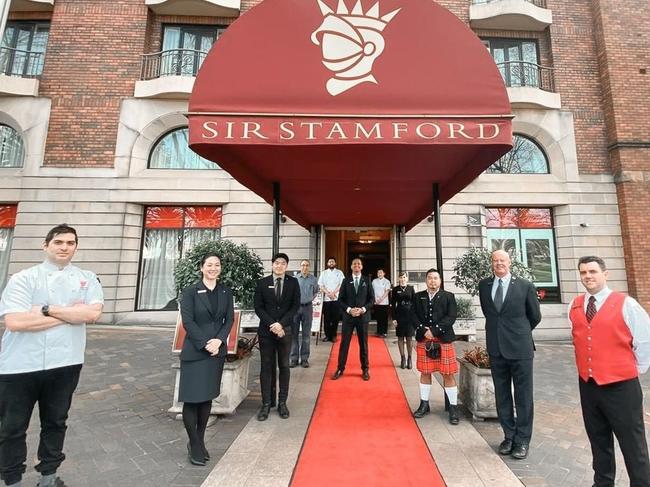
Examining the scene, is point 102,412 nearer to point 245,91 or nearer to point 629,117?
point 245,91

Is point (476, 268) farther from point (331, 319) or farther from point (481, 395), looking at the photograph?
point (481, 395)

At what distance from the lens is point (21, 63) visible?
11328 millimetres

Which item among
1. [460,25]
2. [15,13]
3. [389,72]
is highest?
[15,13]

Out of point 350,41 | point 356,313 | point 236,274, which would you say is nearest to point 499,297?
point 356,313

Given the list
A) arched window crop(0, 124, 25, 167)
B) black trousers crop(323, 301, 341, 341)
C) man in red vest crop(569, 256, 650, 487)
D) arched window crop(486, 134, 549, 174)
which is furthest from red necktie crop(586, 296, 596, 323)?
arched window crop(0, 124, 25, 167)

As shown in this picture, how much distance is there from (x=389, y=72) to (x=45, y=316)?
430 centimetres

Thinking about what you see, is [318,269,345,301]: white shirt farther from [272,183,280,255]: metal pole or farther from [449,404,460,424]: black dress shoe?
[449,404,460,424]: black dress shoe

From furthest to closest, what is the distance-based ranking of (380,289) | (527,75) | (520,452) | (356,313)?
1. (527,75)
2. (380,289)
3. (356,313)
4. (520,452)

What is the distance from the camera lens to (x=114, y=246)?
10.5 m

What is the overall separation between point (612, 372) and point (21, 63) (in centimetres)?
1767

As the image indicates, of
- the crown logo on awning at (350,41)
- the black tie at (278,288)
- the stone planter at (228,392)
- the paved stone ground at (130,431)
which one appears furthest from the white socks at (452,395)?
the crown logo on awning at (350,41)

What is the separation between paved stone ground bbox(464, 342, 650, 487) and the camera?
9.88 feet

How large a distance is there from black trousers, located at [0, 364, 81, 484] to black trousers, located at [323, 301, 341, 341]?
20.9 ft

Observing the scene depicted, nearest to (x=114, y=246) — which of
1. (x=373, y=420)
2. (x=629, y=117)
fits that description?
(x=373, y=420)
